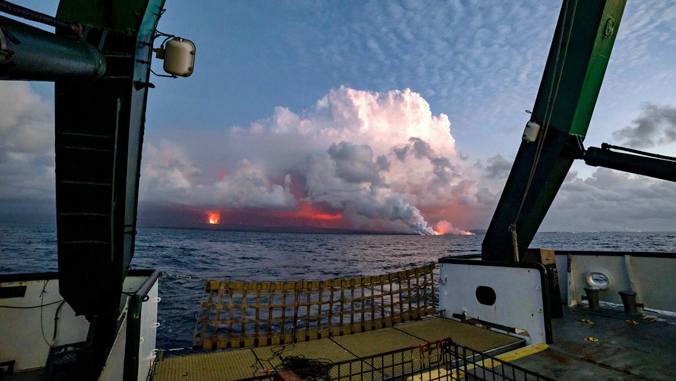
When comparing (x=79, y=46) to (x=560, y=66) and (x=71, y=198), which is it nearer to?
(x=71, y=198)

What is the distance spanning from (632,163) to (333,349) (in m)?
7.73

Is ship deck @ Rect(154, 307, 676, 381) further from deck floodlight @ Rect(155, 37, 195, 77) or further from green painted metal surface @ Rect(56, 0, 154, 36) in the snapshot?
green painted metal surface @ Rect(56, 0, 154, 36)

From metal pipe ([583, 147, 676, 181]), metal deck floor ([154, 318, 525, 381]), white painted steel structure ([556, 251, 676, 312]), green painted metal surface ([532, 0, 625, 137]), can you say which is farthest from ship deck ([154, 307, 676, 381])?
green painted metal surface ([532, 0, 625, 137])

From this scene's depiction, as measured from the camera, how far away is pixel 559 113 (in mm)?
7598

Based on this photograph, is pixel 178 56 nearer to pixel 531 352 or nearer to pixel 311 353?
pixel 311 353

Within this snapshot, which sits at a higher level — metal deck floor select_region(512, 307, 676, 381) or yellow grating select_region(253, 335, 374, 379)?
metal deck floor select_region(512, 307, 676, 381)

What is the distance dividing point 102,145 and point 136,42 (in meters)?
1.29

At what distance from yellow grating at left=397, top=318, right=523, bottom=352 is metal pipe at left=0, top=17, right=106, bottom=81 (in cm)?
706

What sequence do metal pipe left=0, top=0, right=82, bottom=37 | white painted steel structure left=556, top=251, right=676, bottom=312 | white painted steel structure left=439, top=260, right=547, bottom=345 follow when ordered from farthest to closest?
white painted steel structure left=556, top=251, right=676, bottom=312, white painted steel structure left=439, top=260, right=547, bottom=345, metal pipe left=0, top=0, right=82, bottom=37

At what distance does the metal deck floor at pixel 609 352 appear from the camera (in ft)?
15.6

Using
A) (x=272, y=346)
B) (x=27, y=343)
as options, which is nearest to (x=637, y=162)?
(x=272, y=346)

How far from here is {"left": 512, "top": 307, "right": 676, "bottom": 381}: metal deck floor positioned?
187 inches

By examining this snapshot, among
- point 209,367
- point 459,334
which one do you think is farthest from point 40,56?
point 459,334

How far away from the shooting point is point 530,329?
647 cm
